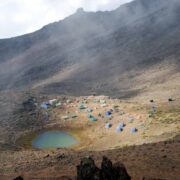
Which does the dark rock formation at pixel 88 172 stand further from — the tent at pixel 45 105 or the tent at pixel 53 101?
the tent at pixel 53 101

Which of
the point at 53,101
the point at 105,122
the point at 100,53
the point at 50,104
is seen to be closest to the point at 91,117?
the point at 105,122

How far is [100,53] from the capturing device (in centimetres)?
10719

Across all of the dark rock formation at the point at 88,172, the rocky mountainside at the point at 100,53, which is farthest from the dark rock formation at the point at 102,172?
the rocky mountainside at the point at 100,53

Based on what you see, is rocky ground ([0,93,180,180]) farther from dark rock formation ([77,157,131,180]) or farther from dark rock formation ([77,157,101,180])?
dark rock formation ([77,157,101,180])

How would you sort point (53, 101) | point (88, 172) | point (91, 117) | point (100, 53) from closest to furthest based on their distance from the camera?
point (88, 172) → point (91, 117) → point (53, 101) → point (100, 53)

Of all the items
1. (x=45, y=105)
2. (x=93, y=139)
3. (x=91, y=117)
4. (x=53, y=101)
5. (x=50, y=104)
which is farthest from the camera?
(x=53, y=101)

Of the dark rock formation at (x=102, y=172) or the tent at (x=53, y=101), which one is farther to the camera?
the tent at (x=53, y=101)

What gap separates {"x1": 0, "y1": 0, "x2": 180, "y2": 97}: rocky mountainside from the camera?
271 feet

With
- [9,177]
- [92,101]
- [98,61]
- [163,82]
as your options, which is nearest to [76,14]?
[98,61]

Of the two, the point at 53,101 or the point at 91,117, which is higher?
the point at 53,101

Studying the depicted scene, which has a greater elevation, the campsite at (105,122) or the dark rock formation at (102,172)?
the campsite at (105,122)

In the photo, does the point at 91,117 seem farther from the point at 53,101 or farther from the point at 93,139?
the point at 53,101

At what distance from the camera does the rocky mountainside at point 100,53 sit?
3250 inches

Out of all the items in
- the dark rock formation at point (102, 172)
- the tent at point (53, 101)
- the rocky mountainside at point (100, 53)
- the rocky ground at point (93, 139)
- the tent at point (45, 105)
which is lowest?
the dark rock formation at point (102, 172)
